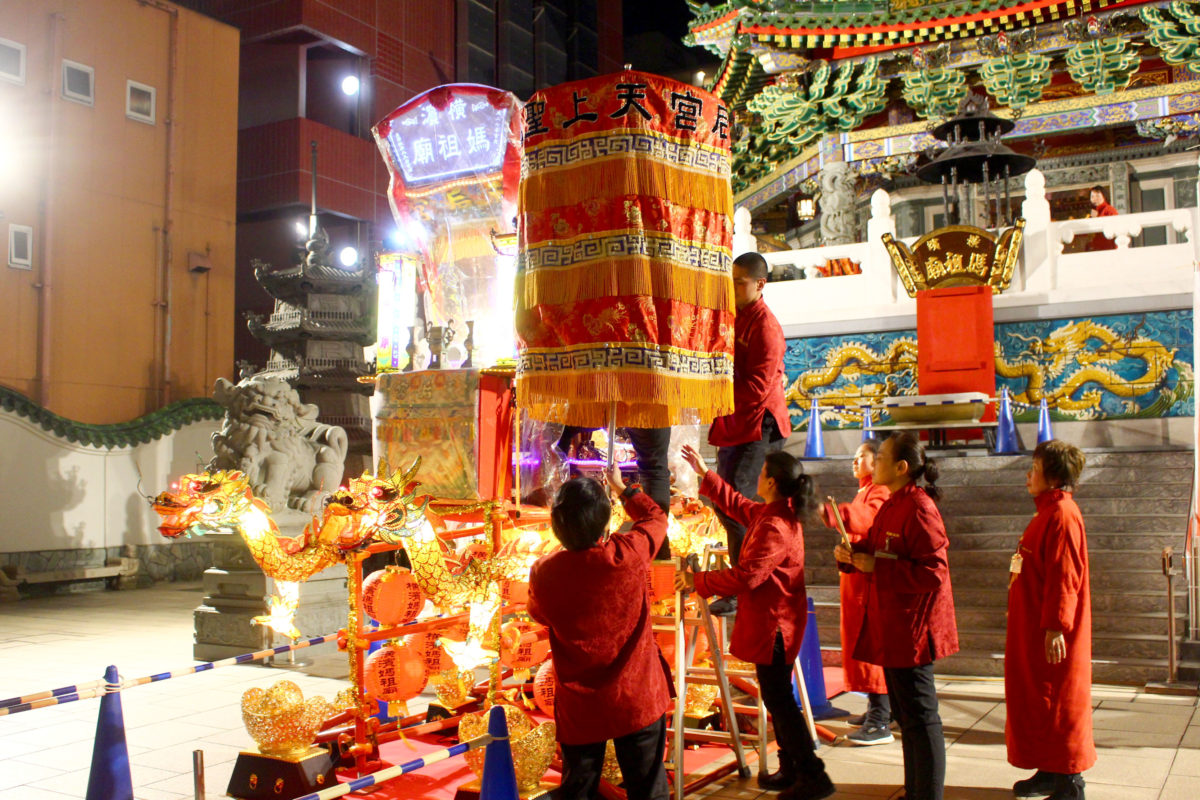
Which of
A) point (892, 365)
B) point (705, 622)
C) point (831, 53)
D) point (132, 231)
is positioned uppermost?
point (831, 53)

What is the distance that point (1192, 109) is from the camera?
12344mm

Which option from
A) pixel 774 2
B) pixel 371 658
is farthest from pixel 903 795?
pixel 774 2

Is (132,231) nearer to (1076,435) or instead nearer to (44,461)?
(44,461)

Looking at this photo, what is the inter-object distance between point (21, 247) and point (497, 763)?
43.1ft

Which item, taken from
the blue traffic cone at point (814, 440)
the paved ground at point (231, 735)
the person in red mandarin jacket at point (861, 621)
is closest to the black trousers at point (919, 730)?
the paved ground at point (231, 735)

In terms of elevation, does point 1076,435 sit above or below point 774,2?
below

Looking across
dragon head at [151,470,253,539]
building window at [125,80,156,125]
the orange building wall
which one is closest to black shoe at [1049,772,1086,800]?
dragon head at [151,470,253,539]

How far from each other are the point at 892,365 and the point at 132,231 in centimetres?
1149

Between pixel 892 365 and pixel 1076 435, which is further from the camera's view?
pixel 892 365

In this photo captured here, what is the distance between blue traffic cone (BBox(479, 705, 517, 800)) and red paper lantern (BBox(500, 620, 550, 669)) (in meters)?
1.38

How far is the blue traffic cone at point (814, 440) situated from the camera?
10.7 metres

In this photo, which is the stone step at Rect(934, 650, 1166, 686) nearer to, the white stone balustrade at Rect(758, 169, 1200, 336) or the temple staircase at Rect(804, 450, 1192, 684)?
the temple staircase at Rect(804, 450, 1192, 684)

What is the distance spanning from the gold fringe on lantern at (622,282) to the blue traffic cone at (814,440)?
6985 millimetres

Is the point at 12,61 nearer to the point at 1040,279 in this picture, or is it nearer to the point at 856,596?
the point at 1040,279
